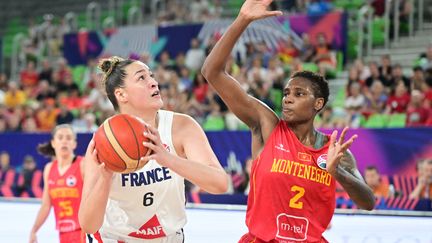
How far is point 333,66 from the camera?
1516 centimetres

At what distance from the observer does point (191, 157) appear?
14.4 ft

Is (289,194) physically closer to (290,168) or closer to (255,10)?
(290,168)

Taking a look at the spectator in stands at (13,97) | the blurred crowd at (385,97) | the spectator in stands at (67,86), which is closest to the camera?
the blurred crowd at (385,97)

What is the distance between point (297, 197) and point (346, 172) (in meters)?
0.34

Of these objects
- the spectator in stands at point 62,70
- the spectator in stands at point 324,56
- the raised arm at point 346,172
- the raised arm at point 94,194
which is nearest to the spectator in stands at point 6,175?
the spectator in stands at point 62,70

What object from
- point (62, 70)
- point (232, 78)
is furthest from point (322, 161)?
point (62, 70)

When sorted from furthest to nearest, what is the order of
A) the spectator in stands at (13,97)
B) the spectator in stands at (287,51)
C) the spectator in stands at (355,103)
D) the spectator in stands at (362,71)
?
the spectator in stands at (13,97) → the spectator in stands at (287,51) → the spectator in stands at (362,71) → the spectator in stands at (355,103)

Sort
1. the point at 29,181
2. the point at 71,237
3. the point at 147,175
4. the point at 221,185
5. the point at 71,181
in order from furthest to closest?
the point at 29,181
the point at 71,181
the point at 71,237
the point at 147,175
the point at 221,185

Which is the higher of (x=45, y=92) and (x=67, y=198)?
(x=67, y=198)

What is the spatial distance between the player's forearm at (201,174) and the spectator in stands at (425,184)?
22.0 ft

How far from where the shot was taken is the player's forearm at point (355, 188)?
4.72 meters

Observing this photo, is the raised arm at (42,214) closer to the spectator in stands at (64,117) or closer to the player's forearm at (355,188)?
the player's forearm at (355,188)

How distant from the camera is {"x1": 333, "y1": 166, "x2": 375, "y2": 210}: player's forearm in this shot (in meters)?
4.72

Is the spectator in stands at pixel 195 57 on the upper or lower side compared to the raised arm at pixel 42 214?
lower
